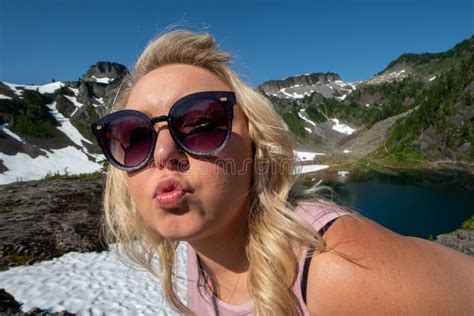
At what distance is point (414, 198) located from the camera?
47.8 meters

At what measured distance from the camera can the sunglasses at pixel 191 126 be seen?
1.59 meters

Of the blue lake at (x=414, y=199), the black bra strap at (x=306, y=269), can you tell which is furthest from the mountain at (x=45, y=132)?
the black bra strap at (x=306, y=269)

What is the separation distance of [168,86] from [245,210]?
0.78m

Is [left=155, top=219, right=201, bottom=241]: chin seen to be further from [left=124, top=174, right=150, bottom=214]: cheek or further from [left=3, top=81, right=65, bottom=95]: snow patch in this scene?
[left=3, top=81, right=65, bottom=95]: snow patch

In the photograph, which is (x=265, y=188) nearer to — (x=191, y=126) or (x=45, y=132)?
(x=191, y=126)

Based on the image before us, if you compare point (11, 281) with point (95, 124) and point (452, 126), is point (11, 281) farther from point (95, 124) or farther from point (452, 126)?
point (452, 126)

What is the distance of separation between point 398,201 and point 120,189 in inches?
1987

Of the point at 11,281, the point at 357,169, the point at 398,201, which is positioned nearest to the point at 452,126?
the point at 357,169

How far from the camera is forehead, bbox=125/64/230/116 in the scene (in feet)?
5.47

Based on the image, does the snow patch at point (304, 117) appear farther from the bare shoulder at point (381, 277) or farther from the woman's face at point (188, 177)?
the bare shoulder at point (381, 277)

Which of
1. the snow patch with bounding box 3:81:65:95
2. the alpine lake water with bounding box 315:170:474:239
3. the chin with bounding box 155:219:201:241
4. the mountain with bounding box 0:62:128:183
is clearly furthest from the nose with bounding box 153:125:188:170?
the snow patch with bounding box 3:81:65:95

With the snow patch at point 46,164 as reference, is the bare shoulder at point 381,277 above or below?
above

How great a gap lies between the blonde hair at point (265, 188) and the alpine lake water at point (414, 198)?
2272 centimetres

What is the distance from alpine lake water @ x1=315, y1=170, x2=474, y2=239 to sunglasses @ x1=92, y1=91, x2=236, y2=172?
2298 centimetres
